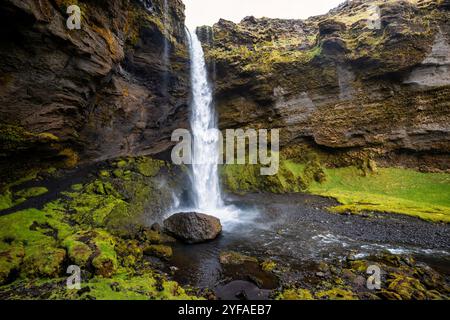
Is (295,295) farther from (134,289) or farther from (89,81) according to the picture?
(89,81)

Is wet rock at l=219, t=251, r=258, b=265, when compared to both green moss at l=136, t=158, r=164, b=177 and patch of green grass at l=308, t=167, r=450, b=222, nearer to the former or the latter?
patch of green grass at l=308, t=167, r=450, b=222

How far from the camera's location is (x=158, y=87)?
3003 cm

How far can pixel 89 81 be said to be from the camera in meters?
20.9

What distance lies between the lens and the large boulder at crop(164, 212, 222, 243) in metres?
17.2

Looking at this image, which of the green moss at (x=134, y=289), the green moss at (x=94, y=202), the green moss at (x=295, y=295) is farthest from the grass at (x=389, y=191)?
the green moss at (x=94, y=202)

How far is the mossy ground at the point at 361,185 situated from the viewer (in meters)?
24.2

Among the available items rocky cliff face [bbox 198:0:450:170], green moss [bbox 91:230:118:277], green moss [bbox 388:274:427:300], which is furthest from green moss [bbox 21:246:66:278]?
rocky cliff face [bbox 198:0:450:170]

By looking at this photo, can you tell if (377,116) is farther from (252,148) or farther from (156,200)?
(156,200)

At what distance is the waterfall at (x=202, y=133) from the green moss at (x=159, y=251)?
1404 cm

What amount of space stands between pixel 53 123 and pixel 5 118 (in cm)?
316

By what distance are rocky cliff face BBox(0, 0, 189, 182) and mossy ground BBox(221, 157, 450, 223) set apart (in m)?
12.2

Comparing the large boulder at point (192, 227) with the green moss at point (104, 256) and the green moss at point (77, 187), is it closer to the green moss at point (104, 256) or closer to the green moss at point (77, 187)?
the green moss at point (104, 256)

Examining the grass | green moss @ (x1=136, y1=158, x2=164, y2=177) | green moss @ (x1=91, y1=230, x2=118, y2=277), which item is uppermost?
green moss @ (x1=136, y1=158, x2=164, y2=177)

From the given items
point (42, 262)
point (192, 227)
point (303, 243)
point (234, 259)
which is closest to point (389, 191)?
point (303, 243)
